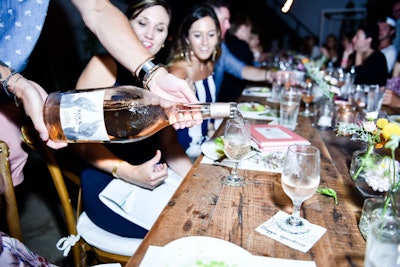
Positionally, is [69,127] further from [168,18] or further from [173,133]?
[168,18]

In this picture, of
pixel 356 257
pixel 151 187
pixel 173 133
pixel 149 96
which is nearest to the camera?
pixel 356 257

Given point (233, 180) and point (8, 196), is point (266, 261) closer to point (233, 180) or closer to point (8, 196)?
point (233, 180)

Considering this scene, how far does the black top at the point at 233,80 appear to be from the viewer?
13.0ft

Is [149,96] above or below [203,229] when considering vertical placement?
above

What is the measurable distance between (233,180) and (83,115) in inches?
21.7

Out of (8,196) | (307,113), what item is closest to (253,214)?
(8,196)

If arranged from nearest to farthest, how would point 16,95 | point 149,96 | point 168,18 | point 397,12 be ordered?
1. point 16,95
2. point 149,96
3. point 168,18
4. point 397,12

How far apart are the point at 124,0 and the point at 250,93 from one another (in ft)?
15.0

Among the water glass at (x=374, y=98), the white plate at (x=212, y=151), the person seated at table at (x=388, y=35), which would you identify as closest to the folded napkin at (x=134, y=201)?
the white plate at (x=212, y=151)

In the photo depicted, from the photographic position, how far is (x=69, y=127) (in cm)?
90

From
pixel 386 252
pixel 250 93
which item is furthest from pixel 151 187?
pixel 250 93

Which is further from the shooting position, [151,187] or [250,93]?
[250,93]

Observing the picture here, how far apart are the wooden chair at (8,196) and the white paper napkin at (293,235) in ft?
2.89

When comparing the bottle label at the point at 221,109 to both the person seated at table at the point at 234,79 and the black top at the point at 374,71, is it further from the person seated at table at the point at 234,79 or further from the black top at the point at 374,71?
the black top at the point at 374,71
